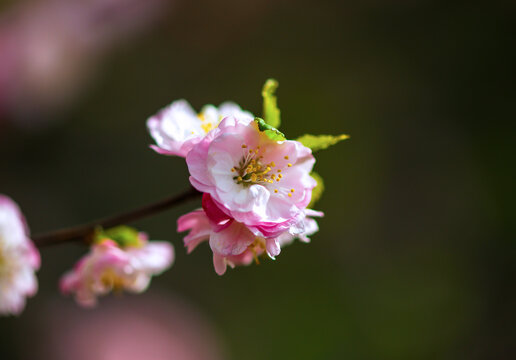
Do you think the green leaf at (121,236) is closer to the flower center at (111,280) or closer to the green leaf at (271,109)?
the flower center at (111,280)

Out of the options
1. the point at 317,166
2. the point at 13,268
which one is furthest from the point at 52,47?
the point at 13,268

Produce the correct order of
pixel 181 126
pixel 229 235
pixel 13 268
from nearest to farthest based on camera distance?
pixel 229 235 < pixel 181 126 < pixel 13 268

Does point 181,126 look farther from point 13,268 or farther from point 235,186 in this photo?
point 13,268

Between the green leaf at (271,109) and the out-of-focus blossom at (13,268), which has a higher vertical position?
the green leaf at (271,109)

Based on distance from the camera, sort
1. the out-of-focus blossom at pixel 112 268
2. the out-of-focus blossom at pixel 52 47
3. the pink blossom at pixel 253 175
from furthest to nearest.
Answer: the out-of-focus blossom at pixel 52 47, the out-of-focus blossom at pixel 112 268, the pink blossom at pixel 253 175

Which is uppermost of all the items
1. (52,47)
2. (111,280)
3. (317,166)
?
(52,47)

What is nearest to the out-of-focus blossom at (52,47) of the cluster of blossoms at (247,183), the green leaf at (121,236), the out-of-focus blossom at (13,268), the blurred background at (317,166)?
the blurred background at (317,166)

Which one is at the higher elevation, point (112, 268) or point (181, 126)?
point (181, 126)

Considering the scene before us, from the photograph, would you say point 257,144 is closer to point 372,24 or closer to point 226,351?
point 226,351

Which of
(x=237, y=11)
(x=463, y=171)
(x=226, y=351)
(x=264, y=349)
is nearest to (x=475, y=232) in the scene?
(x=463, y=171)
